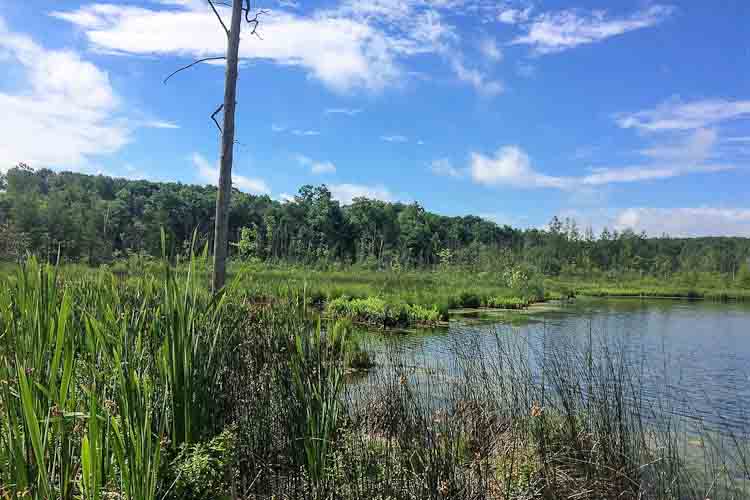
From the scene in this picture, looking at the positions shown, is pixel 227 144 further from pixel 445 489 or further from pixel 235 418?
pixel 445 489

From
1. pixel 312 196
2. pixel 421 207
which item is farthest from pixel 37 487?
pixel 421 207

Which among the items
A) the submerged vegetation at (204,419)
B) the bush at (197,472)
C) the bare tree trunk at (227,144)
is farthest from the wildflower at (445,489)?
the bare tree trunk at (227,144)

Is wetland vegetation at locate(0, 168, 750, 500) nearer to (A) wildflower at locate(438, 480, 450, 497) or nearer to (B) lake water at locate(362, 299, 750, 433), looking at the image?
(A) wildflower at locate(438, 480, 450, 497)


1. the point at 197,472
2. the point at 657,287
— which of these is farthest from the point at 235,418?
the point at 657,287

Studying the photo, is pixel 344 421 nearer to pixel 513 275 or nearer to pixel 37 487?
pixel 37 487

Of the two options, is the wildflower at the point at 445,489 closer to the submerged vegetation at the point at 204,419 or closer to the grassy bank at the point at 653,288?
the submerged vegetation at the point at 204,419

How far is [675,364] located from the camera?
9602 millimetres

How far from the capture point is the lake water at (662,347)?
20.0ft

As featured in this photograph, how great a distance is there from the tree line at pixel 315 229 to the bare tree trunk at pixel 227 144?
2258 cm

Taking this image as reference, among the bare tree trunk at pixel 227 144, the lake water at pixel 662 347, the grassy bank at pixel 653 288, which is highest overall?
the bare tree trunk at pixel 227 144

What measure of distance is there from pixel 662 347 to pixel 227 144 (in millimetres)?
8909

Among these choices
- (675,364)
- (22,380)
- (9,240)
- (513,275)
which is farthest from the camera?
A: (513,275)

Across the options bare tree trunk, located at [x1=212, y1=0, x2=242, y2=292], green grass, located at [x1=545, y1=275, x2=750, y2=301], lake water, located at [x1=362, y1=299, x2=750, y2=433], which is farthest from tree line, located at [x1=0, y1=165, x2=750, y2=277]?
bare tree trunk, located at [x1=212, y1=0, x2=242, y2=292]

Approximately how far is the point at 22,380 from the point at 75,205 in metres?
42.3
